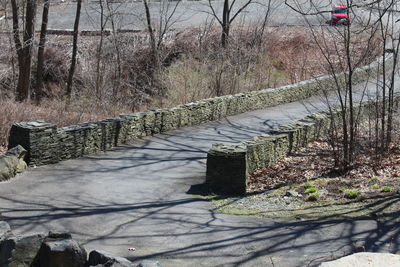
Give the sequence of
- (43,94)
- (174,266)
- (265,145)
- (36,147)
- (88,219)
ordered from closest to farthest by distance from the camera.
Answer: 1. (174,266)
2. (88,219)
3. (36,147)
4. (265,145)
5. (43,94)

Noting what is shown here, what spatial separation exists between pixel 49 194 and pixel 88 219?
1.57 m

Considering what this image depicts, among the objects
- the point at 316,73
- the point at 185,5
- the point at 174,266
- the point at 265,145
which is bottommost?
the point at 174,266

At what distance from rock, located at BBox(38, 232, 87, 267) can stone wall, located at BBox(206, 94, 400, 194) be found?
506 centimetres

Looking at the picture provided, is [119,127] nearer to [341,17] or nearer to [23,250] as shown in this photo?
[341,17]

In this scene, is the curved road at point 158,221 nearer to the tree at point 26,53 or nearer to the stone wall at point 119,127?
the stone wall at point 119,127

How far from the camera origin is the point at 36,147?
1283 cm

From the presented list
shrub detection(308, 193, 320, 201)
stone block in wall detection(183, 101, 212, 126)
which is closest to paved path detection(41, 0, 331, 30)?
stone block in wall detection(183, 101, 212, 126)

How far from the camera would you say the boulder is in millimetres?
11766

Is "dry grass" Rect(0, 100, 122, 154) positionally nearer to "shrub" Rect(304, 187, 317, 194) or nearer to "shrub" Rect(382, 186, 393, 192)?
"shrub" Rect(304, 187, 317, 194)

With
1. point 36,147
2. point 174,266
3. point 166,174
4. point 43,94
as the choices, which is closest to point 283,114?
point 166,174

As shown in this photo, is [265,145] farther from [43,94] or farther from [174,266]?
[43,94]

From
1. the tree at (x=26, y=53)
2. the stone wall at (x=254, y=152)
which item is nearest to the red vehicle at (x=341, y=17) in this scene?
the stone wall at (x=254, y=152)

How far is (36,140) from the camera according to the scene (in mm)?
12828

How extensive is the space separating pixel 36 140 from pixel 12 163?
3.17ft
